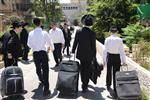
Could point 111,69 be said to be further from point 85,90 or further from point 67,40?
point 67,40

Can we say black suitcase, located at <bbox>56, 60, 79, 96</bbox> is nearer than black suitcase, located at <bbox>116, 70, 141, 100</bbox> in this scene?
No

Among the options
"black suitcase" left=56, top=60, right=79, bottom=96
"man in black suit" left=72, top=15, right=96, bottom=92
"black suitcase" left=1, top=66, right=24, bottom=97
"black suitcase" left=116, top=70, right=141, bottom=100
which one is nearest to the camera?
"black suitcase" left=116, top=70, right=141, bottom=100

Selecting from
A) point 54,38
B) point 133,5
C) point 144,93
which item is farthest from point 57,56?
point 133,5

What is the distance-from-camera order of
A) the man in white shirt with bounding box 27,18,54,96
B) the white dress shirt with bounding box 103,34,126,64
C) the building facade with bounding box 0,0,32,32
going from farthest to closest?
the building facade with bounding box 0,0,32,32, the man in white shirt with bounding box 27,18,54,96, the white dress shirt with bounding box 103,34,126,64

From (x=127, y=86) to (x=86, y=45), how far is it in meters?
1.98

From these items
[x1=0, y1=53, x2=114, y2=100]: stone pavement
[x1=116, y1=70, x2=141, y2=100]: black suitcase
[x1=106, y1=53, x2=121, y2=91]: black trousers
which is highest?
[x1=106, y1=53, x2=121, y2=91]: black trousers

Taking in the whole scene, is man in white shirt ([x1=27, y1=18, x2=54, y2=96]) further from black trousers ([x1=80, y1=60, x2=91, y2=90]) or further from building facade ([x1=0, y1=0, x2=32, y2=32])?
building facade ([x1=0, y1=0, x2=32, y2=32])

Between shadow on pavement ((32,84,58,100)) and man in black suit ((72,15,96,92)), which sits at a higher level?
man in black suit ((72,15,96,92))

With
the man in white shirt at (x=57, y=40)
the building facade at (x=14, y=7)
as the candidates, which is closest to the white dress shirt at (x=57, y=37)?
the man in white shirt at (x=57, y=40)

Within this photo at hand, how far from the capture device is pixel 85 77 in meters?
11.6

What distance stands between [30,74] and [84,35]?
4833mm

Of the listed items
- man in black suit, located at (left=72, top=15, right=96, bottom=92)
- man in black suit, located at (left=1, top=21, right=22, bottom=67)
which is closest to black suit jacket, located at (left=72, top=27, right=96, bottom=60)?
man in black suit, located at (left=72, top=15, right=96, bottom=92)

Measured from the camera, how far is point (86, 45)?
38.0 feet

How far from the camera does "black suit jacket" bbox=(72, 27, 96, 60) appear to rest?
1154 cm
